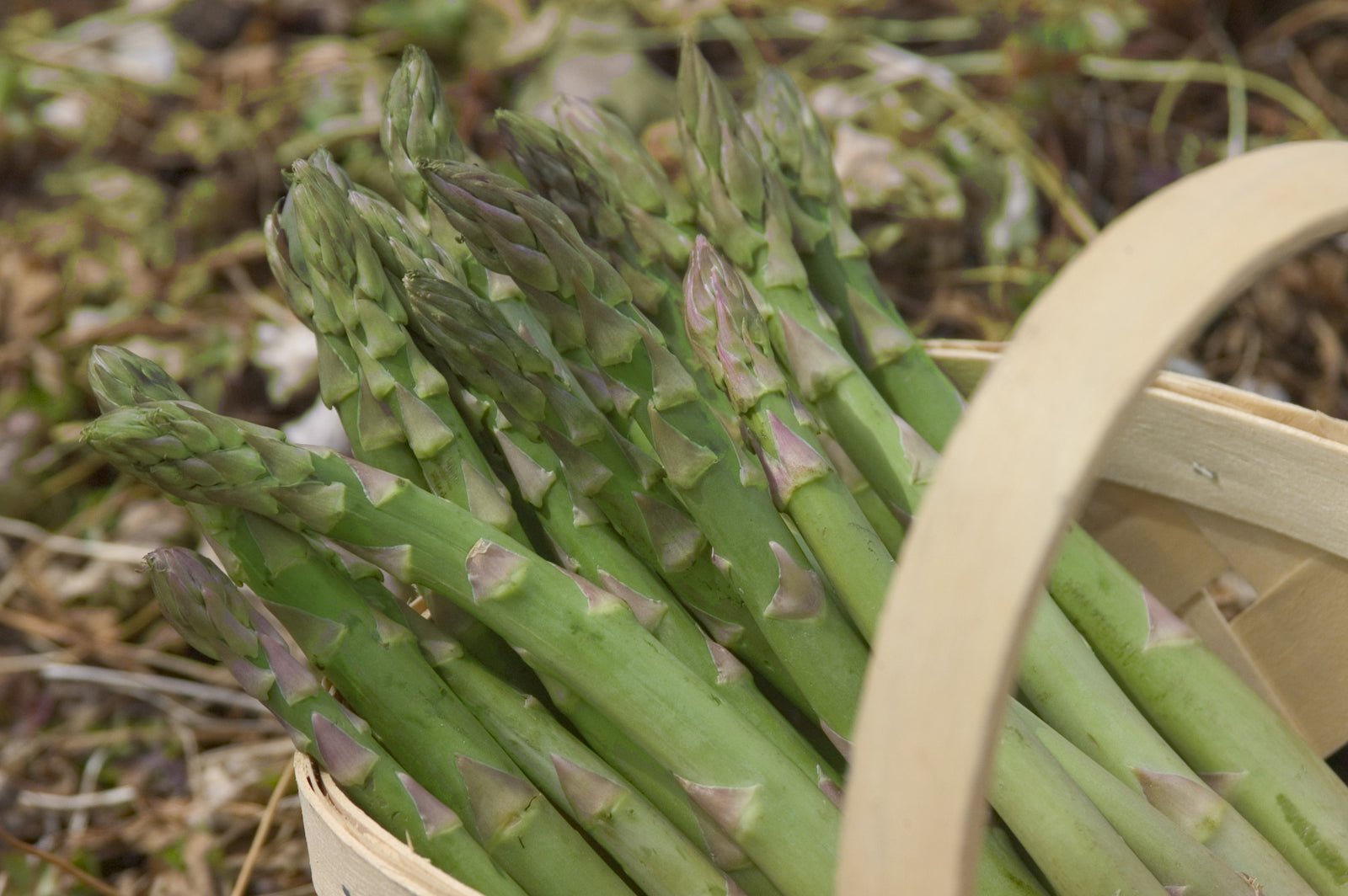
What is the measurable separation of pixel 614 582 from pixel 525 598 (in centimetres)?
13

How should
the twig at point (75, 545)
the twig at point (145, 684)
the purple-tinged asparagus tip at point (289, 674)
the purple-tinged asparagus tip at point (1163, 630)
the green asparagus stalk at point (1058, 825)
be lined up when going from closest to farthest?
the green asparagus stalk at point (1058, 825) < the purple-tinged asparagus tip at point (289, 674) < the purple-tinged asparagus tip at point (1163, 630) < the twig at point (145, 684) < the twig at point (75, 545)

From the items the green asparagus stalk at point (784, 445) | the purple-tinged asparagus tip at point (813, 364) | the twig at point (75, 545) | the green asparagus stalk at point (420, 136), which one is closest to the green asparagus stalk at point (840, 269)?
the purple-tinged asparagus tip at point (813, 364)

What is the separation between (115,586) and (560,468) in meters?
1.34

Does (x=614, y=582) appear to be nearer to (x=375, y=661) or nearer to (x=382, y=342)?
(x=375, y=661)

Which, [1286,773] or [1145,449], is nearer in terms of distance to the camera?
[1286,773]

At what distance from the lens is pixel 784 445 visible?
0.92 metres

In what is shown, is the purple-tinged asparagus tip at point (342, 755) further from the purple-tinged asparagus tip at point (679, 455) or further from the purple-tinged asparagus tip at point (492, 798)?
the purple-tinged asparagus tip at point (679, 455)

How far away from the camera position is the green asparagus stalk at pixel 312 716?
36.5 inches

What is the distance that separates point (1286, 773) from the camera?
103 centimetres

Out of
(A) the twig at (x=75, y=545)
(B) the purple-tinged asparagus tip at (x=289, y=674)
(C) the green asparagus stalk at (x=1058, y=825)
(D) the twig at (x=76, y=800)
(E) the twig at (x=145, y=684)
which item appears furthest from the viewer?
(A) the twig at (x=75, y=545)

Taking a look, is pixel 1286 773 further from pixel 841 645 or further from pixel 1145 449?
pixel 841 645

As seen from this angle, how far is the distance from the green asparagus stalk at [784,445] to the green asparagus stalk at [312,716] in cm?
40

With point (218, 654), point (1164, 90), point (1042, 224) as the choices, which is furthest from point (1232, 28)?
point (218, 654)

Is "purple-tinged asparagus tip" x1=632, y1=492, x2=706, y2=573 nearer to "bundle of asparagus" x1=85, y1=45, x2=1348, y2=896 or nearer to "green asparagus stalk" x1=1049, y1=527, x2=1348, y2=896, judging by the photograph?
"bundle of asparagus" x1=85, y1=45, x2=1348, y2=896
